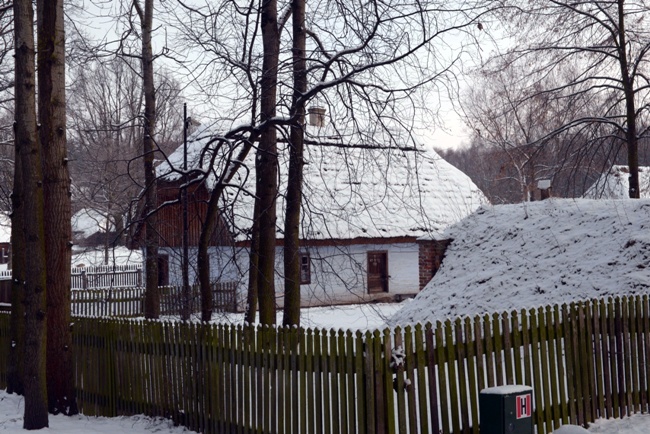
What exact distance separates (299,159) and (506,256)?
21.0 ft

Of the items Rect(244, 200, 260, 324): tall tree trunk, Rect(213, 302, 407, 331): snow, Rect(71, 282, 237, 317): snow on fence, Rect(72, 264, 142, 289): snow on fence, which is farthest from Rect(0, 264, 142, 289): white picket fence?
Rect(244, 200, 260, 324): tall tree trunk

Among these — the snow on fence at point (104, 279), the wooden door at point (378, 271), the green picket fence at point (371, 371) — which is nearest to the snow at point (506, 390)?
the green picket fence at point (371, 371)

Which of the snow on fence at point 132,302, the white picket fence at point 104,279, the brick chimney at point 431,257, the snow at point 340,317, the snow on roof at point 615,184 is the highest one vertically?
the snow on roof at point 615,184

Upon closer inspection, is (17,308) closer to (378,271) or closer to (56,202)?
(56,202)

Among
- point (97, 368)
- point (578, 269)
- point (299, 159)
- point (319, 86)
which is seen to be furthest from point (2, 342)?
point (578, 269)

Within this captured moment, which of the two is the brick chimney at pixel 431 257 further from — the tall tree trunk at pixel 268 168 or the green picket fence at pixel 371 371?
the green picket fence at pixel 371 371

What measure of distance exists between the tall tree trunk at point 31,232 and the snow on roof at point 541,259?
743 centimetres

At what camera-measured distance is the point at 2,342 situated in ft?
44.4

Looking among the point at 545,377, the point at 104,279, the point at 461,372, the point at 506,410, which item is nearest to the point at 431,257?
the point at 545,377

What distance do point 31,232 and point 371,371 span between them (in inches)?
215

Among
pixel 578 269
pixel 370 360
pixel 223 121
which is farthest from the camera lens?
pixel 578 269

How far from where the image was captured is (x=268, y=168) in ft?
34.5

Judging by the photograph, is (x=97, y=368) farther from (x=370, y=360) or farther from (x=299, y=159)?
(x=370, y=360)

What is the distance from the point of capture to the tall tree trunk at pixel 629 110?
1742cm
